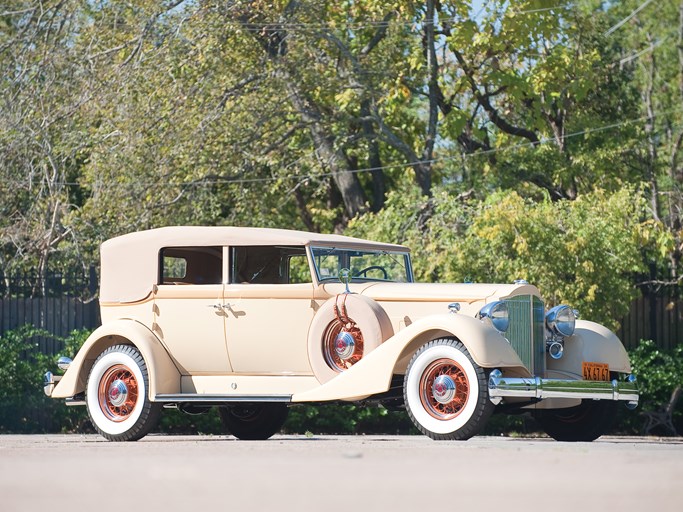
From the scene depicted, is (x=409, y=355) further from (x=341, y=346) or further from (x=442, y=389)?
(x=341, y=346)

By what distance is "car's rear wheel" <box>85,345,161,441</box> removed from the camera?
36.1 feet

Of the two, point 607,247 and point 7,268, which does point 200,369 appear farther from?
point 7,268

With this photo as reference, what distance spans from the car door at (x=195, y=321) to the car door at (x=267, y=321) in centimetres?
10

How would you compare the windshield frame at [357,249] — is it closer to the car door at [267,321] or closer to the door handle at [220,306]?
the car door at [267,321]

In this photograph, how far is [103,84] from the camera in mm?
17875

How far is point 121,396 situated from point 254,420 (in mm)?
1600

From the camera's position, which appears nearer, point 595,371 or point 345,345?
point 345,345

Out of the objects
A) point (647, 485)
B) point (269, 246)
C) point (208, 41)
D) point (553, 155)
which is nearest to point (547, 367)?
point (269, 246)

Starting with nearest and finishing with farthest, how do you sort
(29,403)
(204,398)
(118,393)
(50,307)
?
1. (204,398)
2. (118,393)
3. (29,403)
4. (50,307)

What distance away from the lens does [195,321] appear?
11086mm

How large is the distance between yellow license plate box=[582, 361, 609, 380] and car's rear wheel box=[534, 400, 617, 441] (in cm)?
28

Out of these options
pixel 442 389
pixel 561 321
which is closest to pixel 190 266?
pixel 442 389

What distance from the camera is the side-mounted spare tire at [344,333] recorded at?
10.2 meters

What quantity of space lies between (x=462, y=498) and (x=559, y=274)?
10407 millimetres
